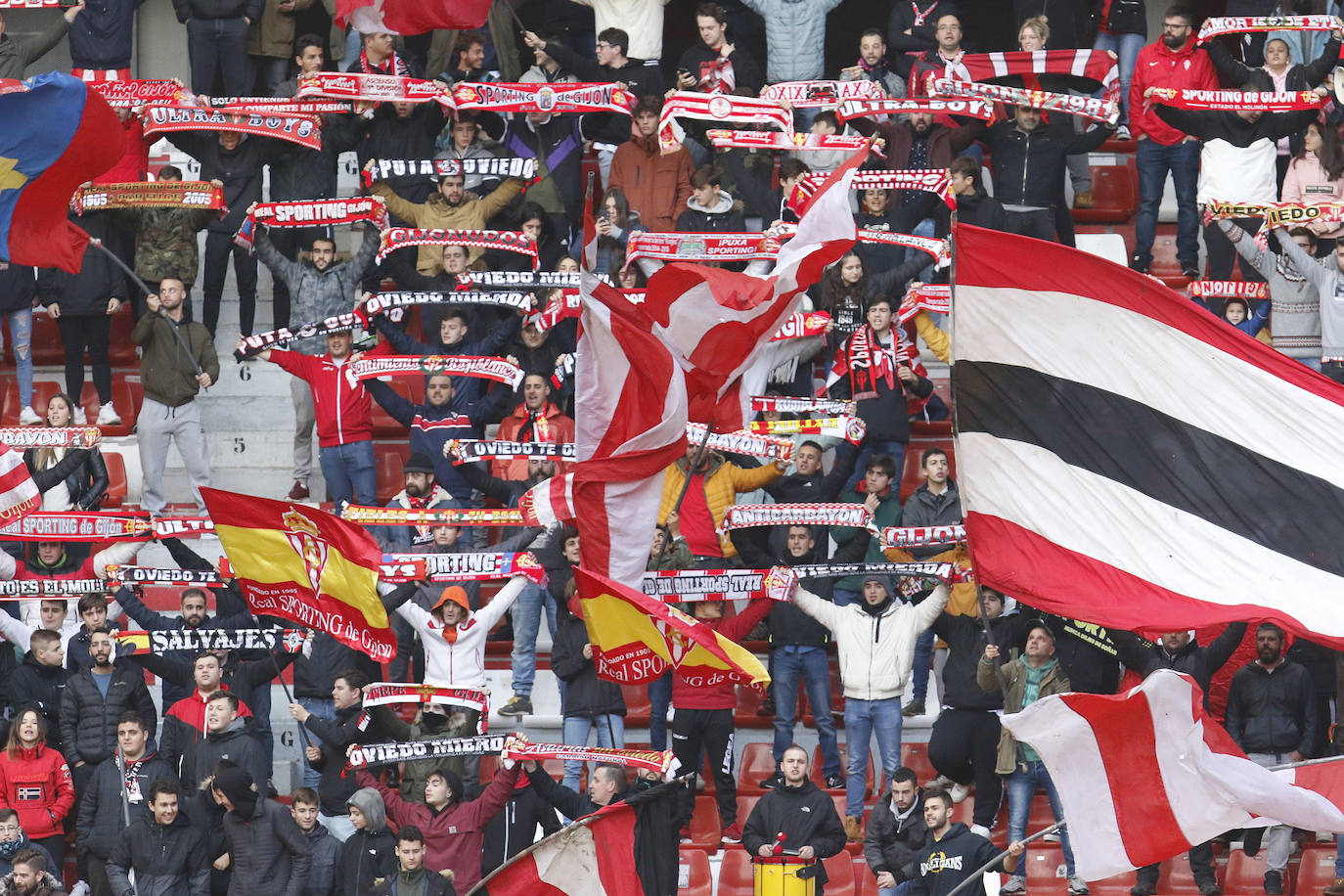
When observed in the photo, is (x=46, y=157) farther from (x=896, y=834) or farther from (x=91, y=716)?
(x=896, y=834)

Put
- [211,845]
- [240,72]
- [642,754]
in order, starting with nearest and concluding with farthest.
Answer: [642,754], [211,845], [240,72]

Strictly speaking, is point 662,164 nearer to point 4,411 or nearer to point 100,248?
point 100,248

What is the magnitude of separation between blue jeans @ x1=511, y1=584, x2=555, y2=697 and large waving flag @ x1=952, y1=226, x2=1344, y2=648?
257 inches

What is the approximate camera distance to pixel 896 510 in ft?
55.3

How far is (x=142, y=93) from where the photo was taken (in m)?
19.6

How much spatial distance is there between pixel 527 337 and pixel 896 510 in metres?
3.18

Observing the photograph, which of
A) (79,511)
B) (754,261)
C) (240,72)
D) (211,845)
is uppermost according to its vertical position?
(240,72)

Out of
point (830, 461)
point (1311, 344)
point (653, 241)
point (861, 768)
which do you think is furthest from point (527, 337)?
point (1311, 344)

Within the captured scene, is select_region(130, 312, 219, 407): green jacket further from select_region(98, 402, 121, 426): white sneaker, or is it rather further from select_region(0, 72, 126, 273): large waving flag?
select_region(0, 72, 126, 273): large waving flag

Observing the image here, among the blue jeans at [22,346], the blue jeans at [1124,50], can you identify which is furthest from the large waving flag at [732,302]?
the blue jeans at [1124,50]

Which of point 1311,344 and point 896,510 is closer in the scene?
point 896,510

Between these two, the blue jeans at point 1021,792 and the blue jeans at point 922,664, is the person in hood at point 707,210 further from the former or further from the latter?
the blue jeans at point 1021,792

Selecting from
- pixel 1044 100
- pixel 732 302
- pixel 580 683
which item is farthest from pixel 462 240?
pixel 732 302

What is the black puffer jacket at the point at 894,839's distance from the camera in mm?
14273
